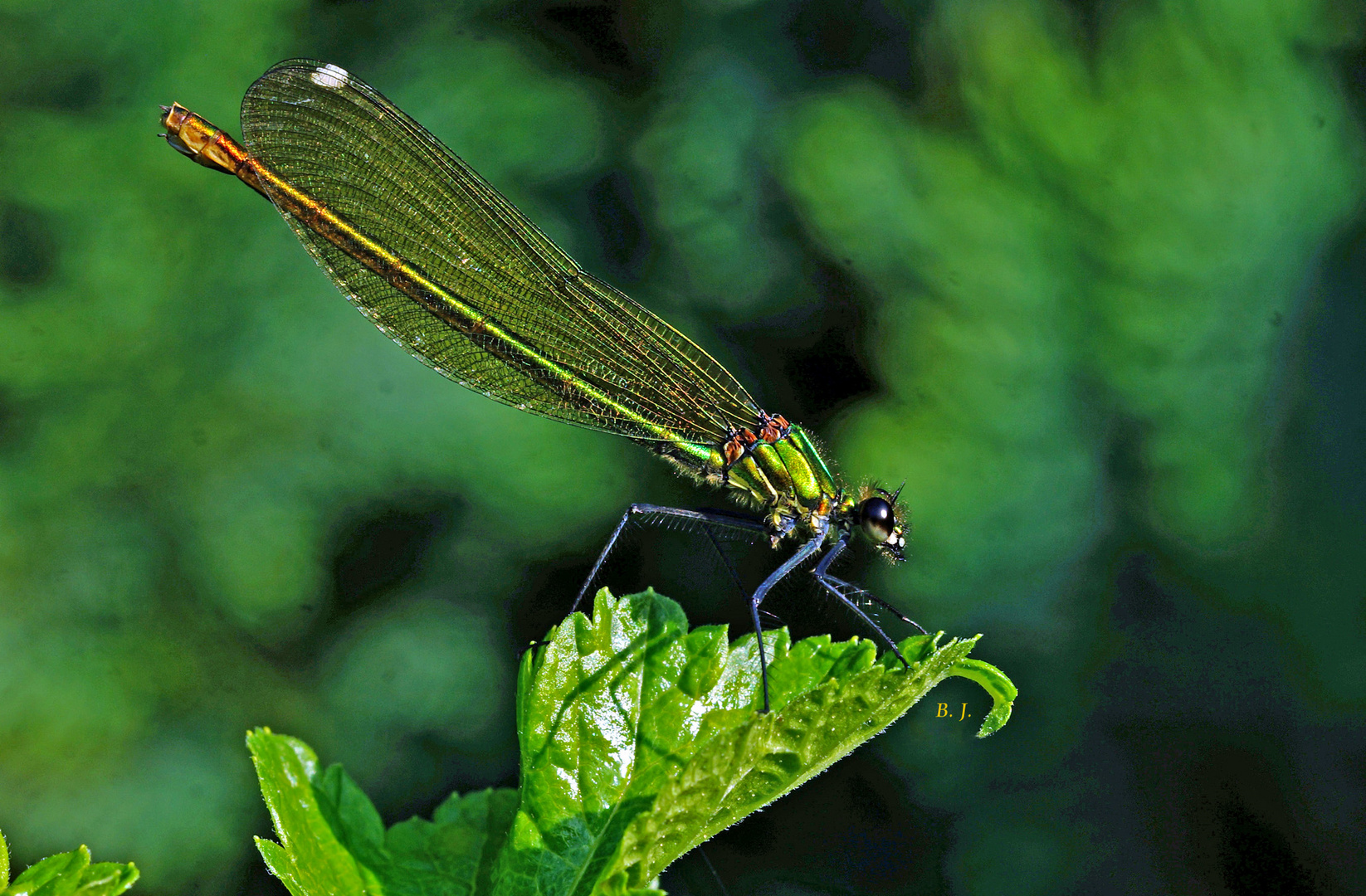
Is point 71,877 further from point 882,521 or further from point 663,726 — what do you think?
point 882,521

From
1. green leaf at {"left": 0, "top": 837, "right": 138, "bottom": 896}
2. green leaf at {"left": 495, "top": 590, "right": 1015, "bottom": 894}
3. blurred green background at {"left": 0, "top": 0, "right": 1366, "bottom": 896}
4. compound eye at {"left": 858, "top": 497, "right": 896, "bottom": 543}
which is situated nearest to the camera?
green leaf at {"left": 0, "top": 837, "right": 138, "bottom": 896}

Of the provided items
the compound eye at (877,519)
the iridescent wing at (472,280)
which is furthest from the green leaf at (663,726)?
the iridescent wing at (472,280)

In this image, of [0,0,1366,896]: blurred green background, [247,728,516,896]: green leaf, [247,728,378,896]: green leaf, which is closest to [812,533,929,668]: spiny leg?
[0,0,1366,896]: blurred green background

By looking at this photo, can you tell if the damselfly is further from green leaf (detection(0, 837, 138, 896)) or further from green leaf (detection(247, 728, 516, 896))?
green leaf (detection(0, 837, 138, 896))

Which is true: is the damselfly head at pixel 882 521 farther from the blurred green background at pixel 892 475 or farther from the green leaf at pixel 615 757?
the green leaf at pixel 615 757

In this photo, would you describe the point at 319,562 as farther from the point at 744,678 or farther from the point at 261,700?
the point at 744,678

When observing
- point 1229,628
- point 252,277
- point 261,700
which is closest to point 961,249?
point 1229,628
